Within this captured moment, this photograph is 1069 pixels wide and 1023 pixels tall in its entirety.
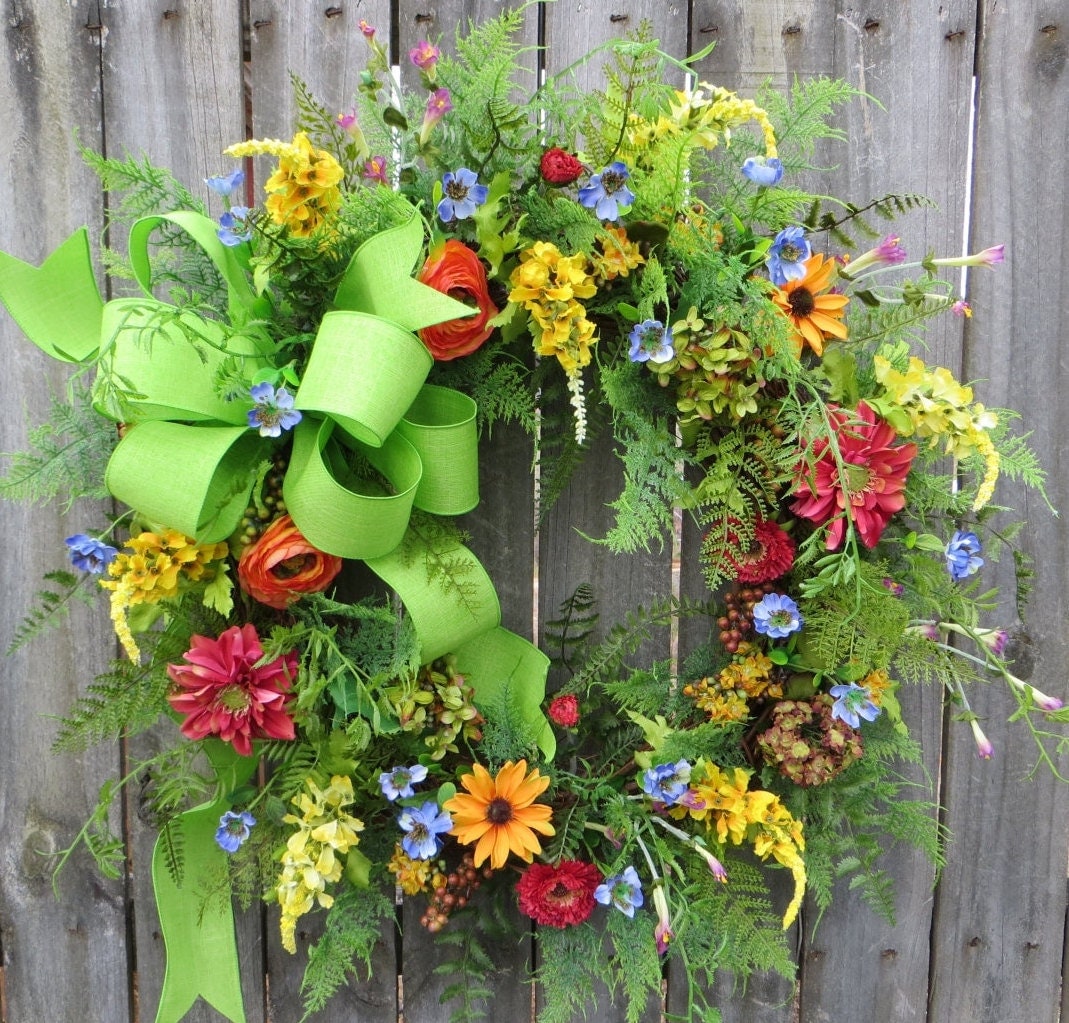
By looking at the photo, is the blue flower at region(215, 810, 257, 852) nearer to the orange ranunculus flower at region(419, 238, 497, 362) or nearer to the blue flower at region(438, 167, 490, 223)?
the orange ranunculus flower at region(419, 238, 497, 362)

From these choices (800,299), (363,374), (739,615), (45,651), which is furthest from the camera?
(45,651)

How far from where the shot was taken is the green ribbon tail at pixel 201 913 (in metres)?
1.09

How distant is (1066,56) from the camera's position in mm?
1179

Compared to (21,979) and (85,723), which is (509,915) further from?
(21,979)

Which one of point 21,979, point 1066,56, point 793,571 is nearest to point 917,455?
point 793,571

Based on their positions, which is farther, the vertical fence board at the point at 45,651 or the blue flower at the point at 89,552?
the vertical fence board at the point at 45,651

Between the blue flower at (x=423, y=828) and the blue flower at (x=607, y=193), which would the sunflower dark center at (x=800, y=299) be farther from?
the blue flower at (x=423, y=828)

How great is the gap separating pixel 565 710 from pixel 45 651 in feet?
2.68

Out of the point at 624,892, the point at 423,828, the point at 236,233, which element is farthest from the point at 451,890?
the point at 236,233

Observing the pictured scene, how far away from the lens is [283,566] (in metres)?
1.00

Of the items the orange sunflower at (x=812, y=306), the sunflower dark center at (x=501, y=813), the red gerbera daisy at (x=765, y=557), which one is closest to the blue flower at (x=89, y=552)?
the sunflower dark center at (x=501, y=813)

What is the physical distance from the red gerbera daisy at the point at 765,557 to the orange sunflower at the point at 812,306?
0.23m

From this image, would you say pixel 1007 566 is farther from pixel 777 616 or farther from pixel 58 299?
pixel 58 299

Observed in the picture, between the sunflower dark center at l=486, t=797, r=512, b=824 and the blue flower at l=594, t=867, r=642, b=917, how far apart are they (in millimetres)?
146
